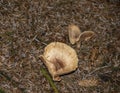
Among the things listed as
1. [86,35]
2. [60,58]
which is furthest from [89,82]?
[86,35]

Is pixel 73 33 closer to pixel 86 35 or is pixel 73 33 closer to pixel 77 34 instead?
pixel 77 34

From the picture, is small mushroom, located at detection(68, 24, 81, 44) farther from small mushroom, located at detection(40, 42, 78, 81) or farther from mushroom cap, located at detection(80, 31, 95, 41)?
small mushroom, located at detection(40, 42, 78, 81)

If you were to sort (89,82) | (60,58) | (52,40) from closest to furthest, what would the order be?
(60,58) < (89,82) < (52,40)

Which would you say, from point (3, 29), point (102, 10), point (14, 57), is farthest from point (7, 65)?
point (102, 10)

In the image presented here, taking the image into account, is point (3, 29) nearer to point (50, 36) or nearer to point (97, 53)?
point (50, 36)

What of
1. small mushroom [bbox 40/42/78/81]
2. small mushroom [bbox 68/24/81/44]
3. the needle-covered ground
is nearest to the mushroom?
small mushroom [bbox 68/24/81/44]

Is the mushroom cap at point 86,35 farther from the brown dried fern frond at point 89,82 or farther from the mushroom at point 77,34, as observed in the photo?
the brown dried fern frond at point 89,82
